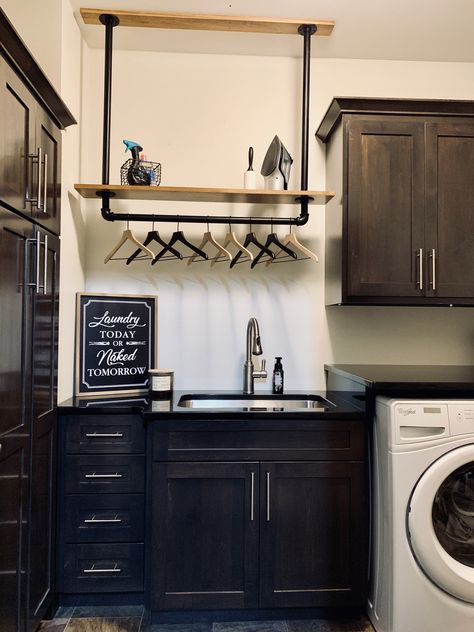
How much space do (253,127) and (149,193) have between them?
0.76 metres

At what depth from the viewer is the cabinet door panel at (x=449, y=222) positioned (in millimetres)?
2182

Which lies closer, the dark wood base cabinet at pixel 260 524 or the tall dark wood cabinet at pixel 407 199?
the dark wood base cabinet at pixel 260 524

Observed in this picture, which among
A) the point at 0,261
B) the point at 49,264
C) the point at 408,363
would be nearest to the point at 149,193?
the point at 49,264

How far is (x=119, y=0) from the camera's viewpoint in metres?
2.15

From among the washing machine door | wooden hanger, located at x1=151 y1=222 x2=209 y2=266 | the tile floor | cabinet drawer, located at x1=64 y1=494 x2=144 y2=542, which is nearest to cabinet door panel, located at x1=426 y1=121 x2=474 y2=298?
the washing machine door

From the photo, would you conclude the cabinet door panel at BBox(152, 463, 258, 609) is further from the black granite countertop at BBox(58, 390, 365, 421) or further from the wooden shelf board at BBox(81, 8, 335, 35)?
the wooden shelf board at BBox(81, 8, 335, 35)

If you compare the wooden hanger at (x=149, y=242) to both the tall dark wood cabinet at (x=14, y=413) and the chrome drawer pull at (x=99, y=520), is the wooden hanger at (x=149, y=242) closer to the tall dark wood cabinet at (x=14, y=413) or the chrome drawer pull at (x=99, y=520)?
the tall dark wood cabinet at (x=14, y=413)

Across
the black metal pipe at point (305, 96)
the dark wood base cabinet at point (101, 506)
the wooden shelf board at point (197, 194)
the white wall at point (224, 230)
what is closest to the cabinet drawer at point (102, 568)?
the dark wood base cabinet at point (101, 506)

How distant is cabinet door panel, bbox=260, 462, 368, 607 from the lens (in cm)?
190

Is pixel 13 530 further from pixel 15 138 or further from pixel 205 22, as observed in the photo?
pixel 205 22

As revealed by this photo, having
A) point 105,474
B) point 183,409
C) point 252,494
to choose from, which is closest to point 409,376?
point 252,494

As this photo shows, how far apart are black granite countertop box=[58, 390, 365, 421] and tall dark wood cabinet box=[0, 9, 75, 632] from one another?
0.59ft

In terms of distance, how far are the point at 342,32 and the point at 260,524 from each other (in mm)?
2394

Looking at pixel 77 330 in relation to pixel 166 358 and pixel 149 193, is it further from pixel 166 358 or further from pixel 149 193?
pixel 149 193
